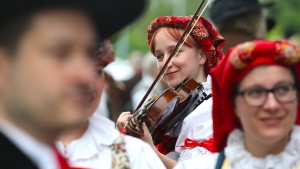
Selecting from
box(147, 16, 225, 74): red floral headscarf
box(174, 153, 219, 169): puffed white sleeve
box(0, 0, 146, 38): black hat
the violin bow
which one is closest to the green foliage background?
box(147, 16, 225, 74): red floral headscarf

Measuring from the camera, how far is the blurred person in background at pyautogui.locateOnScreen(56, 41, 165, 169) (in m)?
3.54

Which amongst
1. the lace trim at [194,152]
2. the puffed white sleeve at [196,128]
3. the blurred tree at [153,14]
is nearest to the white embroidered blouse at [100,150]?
the lace trim at [194,152]

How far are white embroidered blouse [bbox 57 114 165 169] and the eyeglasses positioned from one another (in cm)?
48

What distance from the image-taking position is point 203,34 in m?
5.14

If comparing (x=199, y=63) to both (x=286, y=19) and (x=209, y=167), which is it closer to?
(x=209, y=167)

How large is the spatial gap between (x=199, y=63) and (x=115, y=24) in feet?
8.75

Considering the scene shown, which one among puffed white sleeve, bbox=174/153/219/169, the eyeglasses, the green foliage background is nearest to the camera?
the eyeglasses

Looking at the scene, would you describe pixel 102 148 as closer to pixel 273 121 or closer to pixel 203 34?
pixel 273 121

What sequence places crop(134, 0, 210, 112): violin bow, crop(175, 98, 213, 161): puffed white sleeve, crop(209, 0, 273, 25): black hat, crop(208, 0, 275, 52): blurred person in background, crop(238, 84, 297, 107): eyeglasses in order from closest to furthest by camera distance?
crop(238, 84, 297, 107): eyeglasses
crop(175, 98, 213, 161): puffed white sleeve
crop(134, 0, 210, 112): violin bow
crop(208, 0, 275, 52): blurred person in background
crop(209, 0, 273, 25): black hat

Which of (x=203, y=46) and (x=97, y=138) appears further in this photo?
(x=203, y=46)

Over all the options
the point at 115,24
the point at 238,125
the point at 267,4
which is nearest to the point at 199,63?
the point at 238,125

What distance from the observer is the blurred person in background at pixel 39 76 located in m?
2.21

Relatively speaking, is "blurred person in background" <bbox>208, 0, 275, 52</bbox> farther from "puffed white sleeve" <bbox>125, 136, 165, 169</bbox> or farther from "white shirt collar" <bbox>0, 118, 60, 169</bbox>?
"white shirt collar" <bbox>0, 118, 60, 169</bbox>

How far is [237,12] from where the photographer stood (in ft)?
21.4
